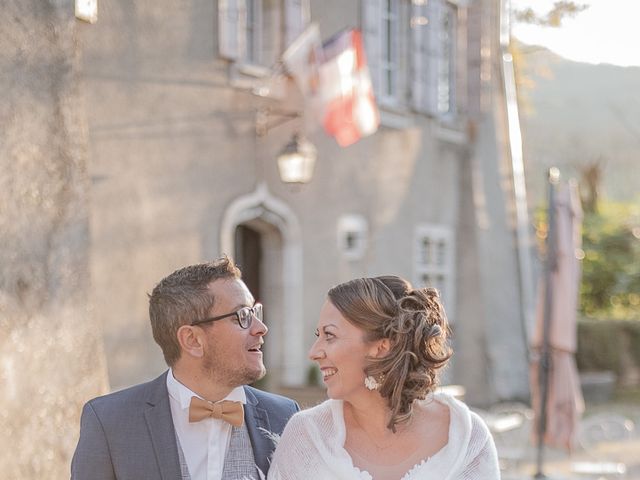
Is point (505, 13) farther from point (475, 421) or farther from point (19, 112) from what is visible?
point (475, 421)

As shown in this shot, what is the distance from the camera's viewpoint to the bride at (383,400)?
3025mm

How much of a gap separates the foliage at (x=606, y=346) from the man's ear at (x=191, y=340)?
16249 millimetres

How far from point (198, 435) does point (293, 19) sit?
7.72 meters

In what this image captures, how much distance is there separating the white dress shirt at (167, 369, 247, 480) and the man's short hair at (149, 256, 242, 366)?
11 centimetres

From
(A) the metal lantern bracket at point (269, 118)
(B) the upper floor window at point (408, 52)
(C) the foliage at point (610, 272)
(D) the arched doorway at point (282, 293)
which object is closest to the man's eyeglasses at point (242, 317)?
(A) the metal lantern bracket at point (269, 118)

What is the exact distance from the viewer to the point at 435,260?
13859 millimetres

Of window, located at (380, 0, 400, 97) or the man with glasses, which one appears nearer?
the man with glasses

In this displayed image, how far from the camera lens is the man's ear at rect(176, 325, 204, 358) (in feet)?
10.4

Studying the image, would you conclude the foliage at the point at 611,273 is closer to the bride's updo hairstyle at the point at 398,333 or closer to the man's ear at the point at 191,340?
the bride's updo hairstyle at the point at 398,333

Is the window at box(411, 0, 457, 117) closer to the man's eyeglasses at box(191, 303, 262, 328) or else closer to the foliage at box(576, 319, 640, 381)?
the foliage at box(576, 319, 640, 381)

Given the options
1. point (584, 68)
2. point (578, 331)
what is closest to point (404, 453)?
point (578, 331)

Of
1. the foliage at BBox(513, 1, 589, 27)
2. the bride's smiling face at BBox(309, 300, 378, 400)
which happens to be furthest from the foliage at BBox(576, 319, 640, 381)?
the bride's smiling face at BBox(309, 300, 378, 400)

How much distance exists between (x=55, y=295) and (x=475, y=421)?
7.30ft

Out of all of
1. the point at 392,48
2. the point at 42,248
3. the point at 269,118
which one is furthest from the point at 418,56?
the point at 42,248
